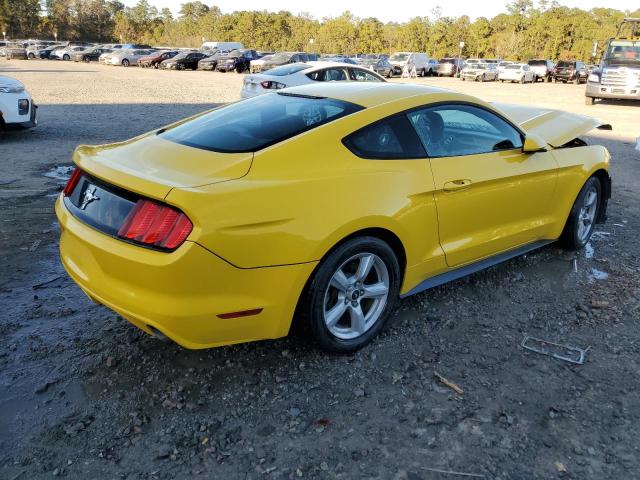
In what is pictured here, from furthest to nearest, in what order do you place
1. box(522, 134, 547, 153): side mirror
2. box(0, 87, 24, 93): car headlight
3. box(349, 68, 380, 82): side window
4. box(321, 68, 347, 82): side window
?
box(321, 68, 347, 82): side window → box(349, 68, 380, 82): side window → box(0, 87, 24, 93): car headlight → box(522, 134, 547, 153): side mirror

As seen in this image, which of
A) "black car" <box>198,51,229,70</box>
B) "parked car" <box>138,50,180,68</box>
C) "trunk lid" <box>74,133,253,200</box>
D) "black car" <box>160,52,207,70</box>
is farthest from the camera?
"parked car" <box>138,50,180,68</box>

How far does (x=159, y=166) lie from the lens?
9.41ft

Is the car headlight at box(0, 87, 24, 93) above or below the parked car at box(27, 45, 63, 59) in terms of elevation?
below

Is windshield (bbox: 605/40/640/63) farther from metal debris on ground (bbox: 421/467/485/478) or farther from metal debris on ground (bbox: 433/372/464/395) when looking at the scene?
metal debris on ground (bbox: 421/467/485/478)

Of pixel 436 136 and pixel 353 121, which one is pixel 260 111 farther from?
pixel 436 136

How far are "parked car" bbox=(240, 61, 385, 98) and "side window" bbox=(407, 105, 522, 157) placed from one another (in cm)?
1027

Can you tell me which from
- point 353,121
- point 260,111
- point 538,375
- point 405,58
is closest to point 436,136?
point 353,121

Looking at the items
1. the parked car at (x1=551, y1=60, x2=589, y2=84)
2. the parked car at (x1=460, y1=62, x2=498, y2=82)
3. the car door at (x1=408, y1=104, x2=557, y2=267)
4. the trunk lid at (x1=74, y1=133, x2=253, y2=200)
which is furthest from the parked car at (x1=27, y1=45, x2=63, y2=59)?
the car door at (x1=408, y1=104, x2=557, y2=267)

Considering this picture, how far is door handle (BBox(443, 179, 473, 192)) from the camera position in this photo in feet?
11.3

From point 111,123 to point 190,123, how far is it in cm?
945

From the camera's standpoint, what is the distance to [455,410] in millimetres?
2842

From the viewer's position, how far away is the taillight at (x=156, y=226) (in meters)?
2.52

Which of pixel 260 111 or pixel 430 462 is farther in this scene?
pixel 260 111

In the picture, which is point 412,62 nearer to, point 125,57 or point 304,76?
point 125,57
